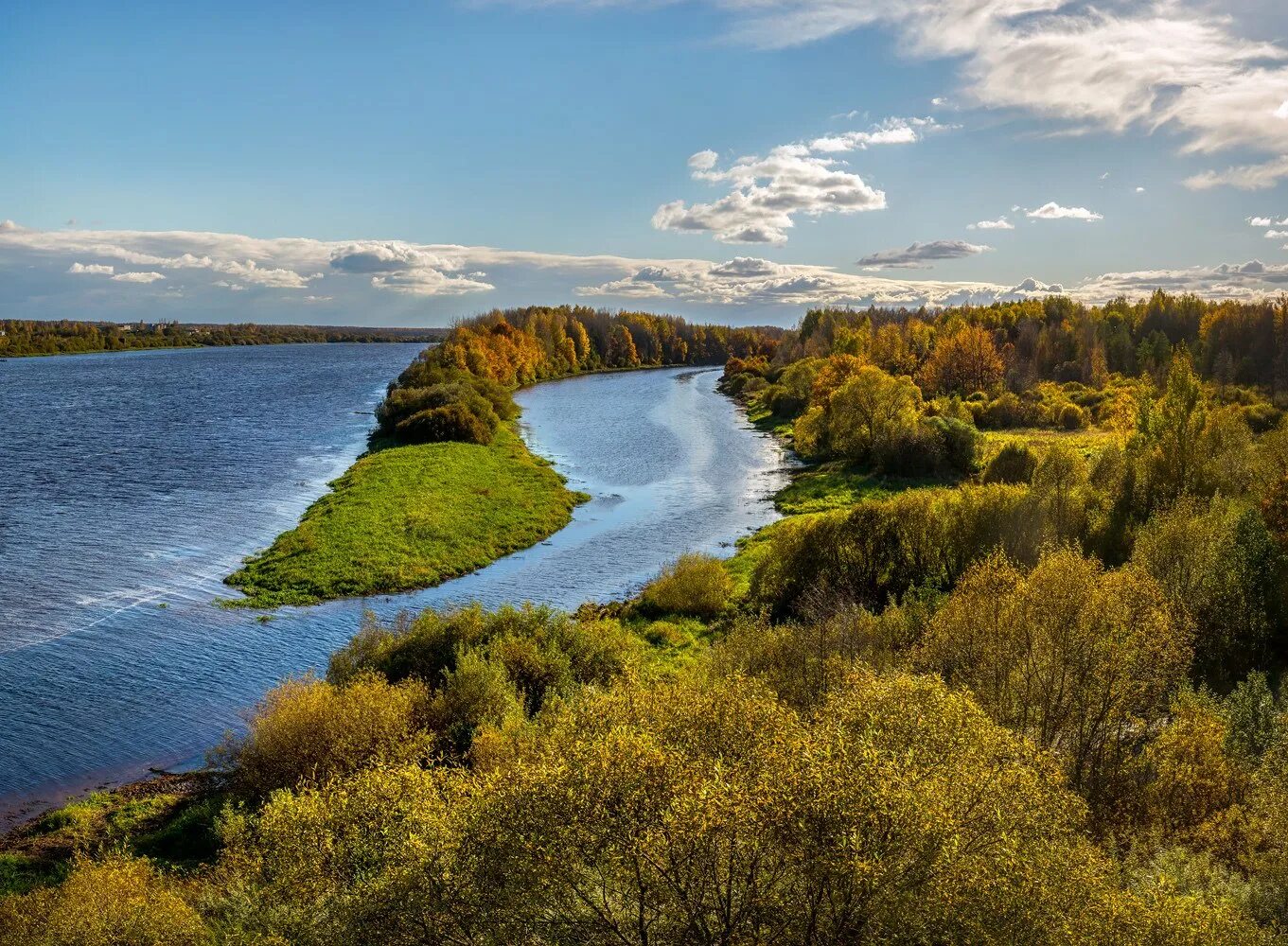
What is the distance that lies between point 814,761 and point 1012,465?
48.3m

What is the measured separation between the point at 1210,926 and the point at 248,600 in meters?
38.9

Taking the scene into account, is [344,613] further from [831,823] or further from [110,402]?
[110,402]

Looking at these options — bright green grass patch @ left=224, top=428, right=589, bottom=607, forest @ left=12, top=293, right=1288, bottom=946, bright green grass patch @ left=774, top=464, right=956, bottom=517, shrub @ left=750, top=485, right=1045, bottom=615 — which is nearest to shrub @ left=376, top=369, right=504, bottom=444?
bright green grass patch @ left=224, top=428, right=589, bottom=607

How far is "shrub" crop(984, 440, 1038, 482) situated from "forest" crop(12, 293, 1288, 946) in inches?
271

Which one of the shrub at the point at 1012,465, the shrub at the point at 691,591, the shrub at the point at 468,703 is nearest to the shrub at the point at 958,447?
the shrub at the point at 1012,465

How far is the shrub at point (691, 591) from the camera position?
39.6 m

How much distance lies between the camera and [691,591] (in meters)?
40.0

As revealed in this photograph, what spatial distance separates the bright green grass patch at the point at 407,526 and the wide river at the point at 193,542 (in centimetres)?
164

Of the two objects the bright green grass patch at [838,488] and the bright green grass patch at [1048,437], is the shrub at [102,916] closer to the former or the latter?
the bright green grass patch at [838,488]

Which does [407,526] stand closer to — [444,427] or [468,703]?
[468,703]

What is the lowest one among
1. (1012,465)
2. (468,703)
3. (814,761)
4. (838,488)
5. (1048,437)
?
(468,703)

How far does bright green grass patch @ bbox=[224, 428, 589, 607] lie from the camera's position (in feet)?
143

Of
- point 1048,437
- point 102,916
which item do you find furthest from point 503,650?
point 1048,437

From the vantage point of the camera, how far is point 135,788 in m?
24.9
